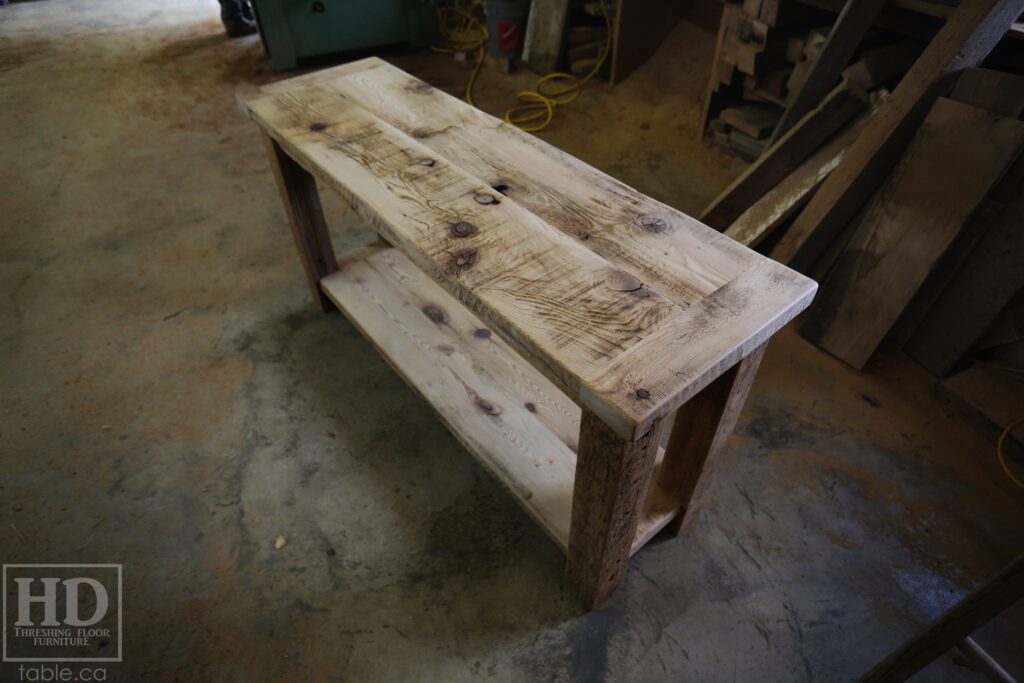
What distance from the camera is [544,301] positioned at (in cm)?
116

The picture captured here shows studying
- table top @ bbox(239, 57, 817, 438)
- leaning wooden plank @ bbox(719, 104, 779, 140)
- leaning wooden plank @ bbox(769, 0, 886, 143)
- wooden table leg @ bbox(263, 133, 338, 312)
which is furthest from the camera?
leaning wooden plank @ bbox(719, 104, 779, 140)

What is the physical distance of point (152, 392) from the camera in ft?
7.23

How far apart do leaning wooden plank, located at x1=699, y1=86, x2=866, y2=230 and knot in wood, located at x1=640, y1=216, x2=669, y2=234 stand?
1.31 m

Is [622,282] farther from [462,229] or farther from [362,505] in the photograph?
[362,505]

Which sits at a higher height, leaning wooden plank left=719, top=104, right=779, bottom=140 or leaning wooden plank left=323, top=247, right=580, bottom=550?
leaning wooden plank left=719, top=104, right=779, bottom=140

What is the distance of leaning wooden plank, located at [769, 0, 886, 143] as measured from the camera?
2.22m

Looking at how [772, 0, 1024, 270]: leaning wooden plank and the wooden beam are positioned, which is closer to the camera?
the wooden beam

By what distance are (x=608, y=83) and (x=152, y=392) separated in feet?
11.2

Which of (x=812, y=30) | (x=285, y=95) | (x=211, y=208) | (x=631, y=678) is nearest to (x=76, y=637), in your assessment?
(x=631, y=678)

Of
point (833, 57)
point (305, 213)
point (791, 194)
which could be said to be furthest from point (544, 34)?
point (305, 213)

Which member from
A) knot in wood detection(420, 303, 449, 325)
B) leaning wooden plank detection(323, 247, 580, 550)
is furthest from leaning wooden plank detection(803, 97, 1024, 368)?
knot in wood detection(420, 303, 449, 325)

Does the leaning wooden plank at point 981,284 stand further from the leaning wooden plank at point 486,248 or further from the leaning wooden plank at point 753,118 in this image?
the leaning wooden plank at point 486,248

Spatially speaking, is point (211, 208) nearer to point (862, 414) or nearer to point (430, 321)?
point (430, 321)

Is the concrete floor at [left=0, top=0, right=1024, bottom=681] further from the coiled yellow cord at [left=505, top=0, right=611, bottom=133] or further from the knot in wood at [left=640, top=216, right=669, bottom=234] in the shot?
the coiled yellow cord at [left=505, top=0, right=611, bottom=133]
